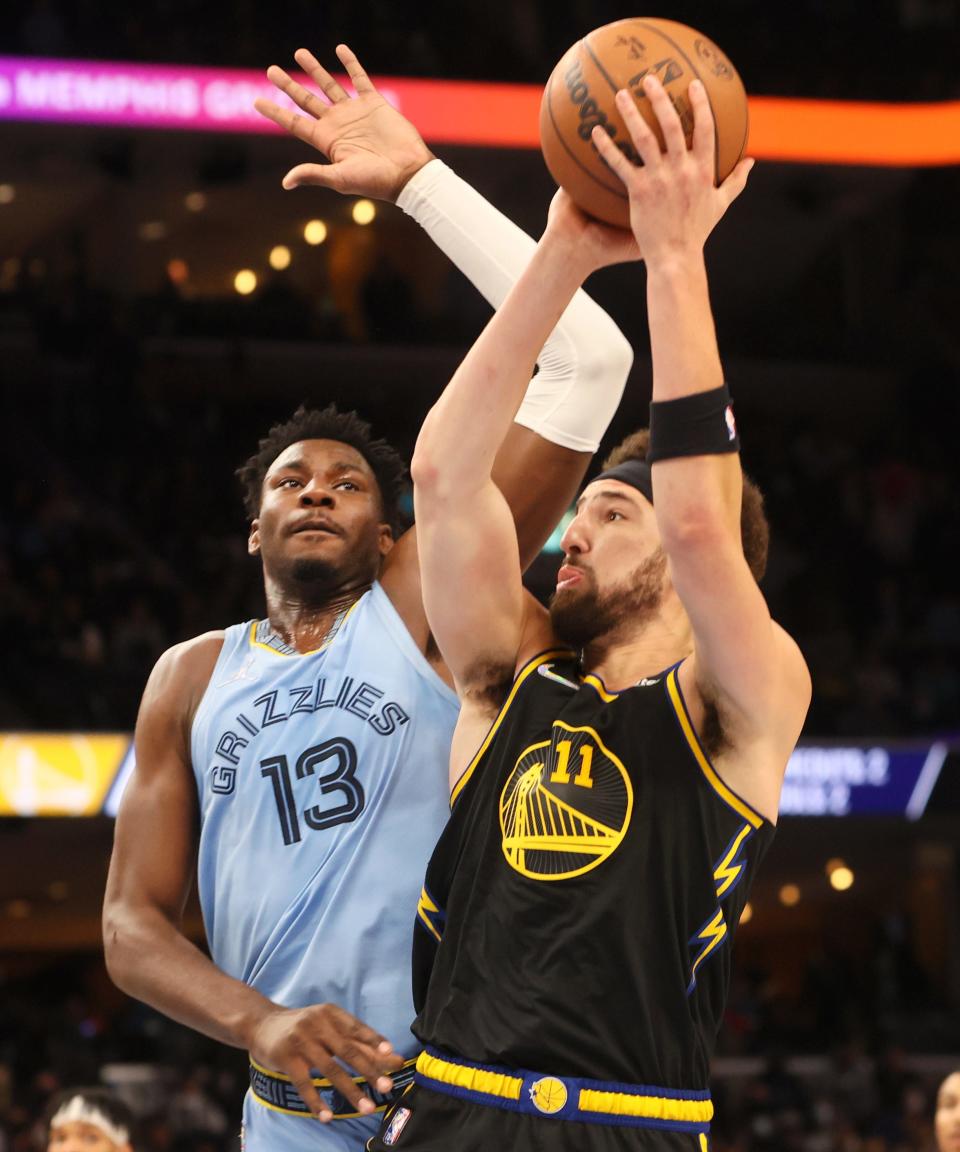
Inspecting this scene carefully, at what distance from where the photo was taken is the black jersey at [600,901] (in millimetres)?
2805

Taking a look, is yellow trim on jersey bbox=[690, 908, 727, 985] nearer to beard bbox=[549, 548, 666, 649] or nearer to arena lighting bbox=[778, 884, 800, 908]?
beard bbox=[549, 548, 666, 649]

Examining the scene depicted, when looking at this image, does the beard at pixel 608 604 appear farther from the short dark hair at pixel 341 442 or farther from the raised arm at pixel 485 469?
the short dark hair at pixel 341 442

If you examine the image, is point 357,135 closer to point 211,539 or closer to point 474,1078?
point 474,1078

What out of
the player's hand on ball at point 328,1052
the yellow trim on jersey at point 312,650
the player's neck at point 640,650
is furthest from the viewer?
the yellow trim on jersey at point 312,650

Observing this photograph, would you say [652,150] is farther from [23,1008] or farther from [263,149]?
[263,149]

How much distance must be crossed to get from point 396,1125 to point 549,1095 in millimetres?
309

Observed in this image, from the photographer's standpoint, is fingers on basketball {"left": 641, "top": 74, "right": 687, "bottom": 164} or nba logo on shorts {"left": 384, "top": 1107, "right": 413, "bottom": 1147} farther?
A: nba logo on shorts {"left": 384, "top": 1107, "right": 413, "bottom": 1147}

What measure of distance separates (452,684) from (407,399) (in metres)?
15.9

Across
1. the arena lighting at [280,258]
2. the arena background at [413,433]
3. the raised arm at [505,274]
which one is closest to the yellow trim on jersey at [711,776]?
the raised arm at [505,274]

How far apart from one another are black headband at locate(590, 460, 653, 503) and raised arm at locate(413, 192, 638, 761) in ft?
0.88

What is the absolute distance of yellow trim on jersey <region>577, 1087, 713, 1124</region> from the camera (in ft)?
9.13

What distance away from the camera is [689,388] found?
274 cm

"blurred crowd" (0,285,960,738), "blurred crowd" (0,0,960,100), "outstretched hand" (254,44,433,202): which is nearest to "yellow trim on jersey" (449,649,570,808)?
"outstretched hand" (254,44,433,202)

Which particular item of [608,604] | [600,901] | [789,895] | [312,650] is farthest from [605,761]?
[789,895]
